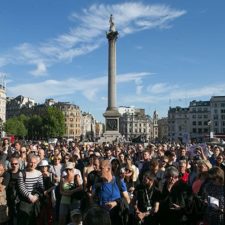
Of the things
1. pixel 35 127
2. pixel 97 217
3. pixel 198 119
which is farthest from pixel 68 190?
pixel 198 119

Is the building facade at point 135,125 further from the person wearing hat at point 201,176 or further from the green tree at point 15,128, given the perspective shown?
the person wearing hat at point 201,176

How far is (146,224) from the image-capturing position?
803cm

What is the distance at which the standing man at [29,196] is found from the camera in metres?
9.16

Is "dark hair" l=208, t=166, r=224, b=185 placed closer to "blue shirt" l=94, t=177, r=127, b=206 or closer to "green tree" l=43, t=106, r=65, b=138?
"blue shirt" l=94, t=177, r=127, b=206

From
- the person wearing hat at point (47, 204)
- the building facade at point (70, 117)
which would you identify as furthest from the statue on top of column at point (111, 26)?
the building facade at point (70, 117)

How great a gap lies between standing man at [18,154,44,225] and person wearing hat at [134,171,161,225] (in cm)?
244

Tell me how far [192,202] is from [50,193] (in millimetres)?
3765

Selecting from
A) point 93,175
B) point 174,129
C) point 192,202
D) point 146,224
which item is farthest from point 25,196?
point 174,129

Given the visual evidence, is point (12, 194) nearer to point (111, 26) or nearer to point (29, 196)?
point (29, 196)

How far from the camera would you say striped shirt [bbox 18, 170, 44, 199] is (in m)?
9.15

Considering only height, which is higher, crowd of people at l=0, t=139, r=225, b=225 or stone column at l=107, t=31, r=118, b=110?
stone column at l=107, t=31, r=118, b=110

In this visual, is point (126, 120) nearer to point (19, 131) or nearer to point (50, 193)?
point (19, 131)

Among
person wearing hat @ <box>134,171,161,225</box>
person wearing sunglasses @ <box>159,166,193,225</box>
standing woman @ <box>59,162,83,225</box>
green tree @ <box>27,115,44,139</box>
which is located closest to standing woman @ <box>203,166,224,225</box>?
person wearing sunglasses @ <box>159,166,193,225</box>

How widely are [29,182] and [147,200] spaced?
283 centimetres
